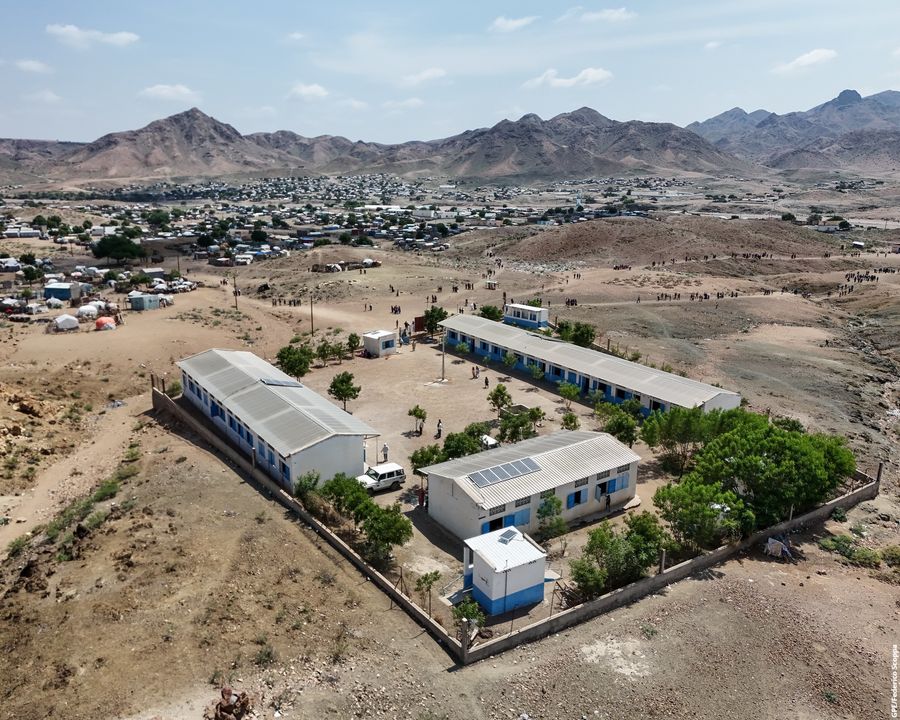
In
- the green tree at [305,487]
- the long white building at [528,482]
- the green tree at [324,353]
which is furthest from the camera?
the green tree at [324,353]

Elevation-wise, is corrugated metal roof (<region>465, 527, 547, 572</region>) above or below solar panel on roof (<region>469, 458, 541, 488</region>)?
below

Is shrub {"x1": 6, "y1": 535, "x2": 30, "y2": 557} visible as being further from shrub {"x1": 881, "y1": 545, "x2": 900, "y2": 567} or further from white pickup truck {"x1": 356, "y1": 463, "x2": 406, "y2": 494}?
shrub {"x1": 881, "y1": 545, "x2": 900, "y2": 567}

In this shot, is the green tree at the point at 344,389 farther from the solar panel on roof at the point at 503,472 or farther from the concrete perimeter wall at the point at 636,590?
the concrete perimeter wall at the point at 636,590

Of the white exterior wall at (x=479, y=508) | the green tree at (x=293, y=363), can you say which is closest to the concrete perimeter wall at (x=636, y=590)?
the white exterior wall at (x=479, y=508)

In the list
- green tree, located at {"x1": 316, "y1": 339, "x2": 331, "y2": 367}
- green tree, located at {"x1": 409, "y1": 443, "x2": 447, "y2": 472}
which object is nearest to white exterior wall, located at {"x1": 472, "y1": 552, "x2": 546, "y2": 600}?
green tree, located at {"x1": 409, "y1": 443, "x2": 447, "y2": 472}

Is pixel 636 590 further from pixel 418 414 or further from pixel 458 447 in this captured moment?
pixel 418 414
